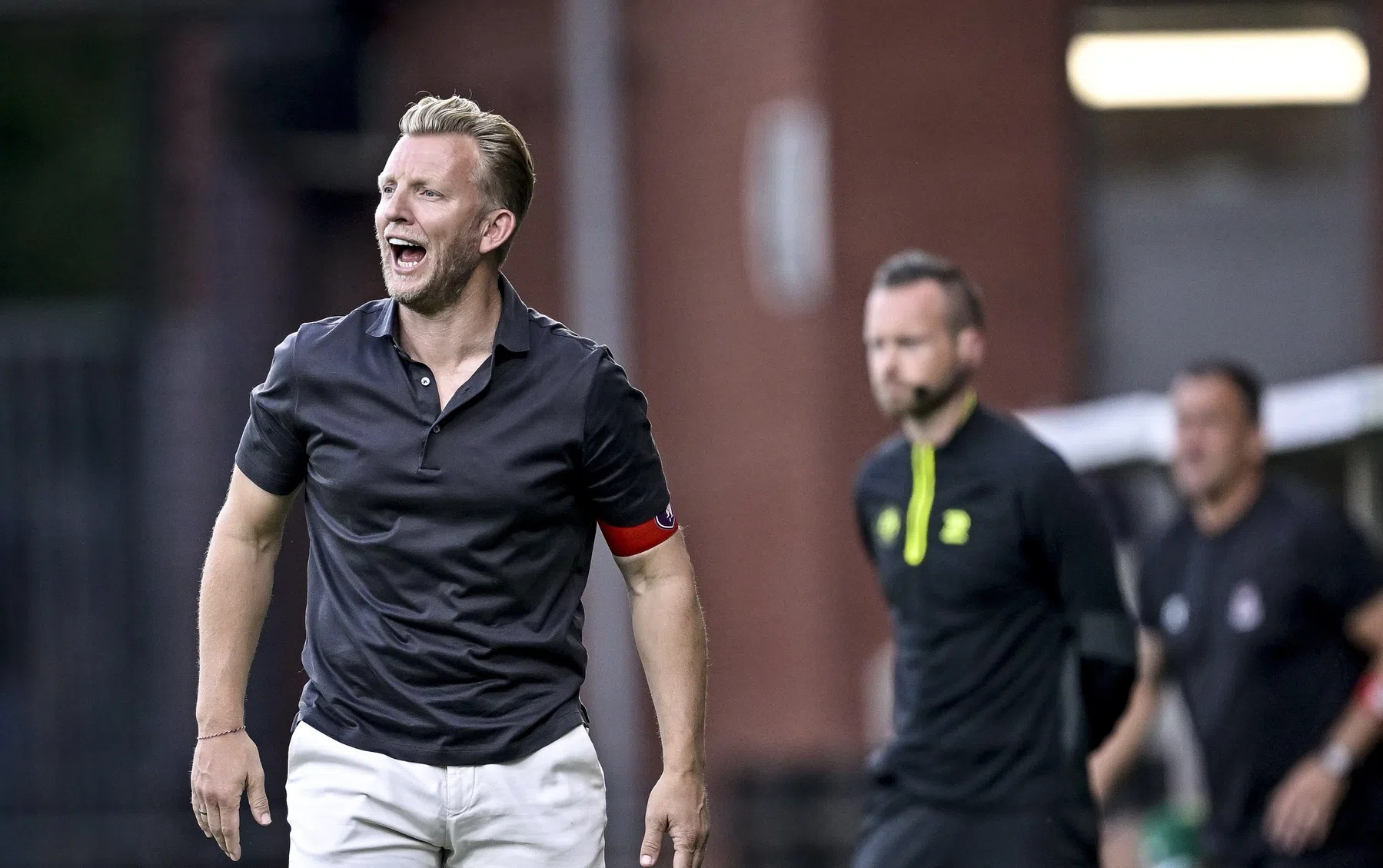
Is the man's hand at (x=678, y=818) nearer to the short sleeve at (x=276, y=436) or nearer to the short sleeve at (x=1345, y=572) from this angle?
the short sleeve at (x=276, y=436)

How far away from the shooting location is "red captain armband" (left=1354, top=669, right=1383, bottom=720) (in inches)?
316

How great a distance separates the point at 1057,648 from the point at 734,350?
767cm

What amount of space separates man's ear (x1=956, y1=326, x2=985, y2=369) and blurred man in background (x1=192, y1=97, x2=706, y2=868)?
184 cm

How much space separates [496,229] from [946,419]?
204 centimetres

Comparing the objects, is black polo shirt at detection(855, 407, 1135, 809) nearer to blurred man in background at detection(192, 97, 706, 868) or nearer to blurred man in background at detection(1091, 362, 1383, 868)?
blurred man in background at detection(1091, 362, 1383, 868)

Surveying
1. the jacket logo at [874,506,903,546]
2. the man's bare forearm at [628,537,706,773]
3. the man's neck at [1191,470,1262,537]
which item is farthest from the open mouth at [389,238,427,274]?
the man's neck at [1191,470,1262,537]

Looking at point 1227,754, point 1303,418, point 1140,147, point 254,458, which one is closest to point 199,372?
point 1140,147

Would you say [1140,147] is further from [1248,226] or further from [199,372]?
[199,372]

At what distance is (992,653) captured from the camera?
681 cm

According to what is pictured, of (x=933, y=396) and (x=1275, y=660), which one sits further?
(x=1275, y=660)

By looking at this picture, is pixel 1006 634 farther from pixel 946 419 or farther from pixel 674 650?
pixel 674 650

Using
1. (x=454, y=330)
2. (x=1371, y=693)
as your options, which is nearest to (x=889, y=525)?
(x=1371, y=693)

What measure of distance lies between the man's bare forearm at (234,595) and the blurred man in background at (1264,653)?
3.36 meters

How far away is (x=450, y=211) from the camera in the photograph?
5.36 meters
